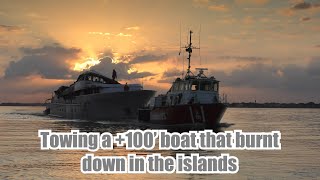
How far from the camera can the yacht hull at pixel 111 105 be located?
9481cm

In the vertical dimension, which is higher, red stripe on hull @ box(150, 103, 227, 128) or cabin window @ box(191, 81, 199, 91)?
cabin window @ box(191, 81, 199, 91)

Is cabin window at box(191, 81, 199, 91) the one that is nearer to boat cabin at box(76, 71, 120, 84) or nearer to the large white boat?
the large white boat

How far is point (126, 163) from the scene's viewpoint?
31.9 meters

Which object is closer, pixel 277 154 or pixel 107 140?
pixel 277 154

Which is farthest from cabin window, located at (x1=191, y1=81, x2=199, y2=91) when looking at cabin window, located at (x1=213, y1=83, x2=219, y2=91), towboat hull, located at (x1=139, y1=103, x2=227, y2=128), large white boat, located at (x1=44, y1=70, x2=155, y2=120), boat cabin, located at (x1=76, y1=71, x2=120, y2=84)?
boat cabin, located at (x1=76, y1=71, x2=120, y2=84)

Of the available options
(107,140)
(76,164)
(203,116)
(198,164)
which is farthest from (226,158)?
(203,116)

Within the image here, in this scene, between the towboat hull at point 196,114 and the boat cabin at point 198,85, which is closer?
the towboat hull at point 196,114

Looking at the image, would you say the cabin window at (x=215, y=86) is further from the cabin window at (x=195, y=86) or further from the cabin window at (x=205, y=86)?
the cabin window at (x=195, y=86)

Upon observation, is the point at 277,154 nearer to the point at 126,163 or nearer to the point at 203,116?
the point at 126,163

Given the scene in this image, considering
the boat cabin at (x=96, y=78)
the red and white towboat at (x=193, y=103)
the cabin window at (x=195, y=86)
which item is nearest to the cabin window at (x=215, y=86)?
the red and white towboat at (x=193, y=103)

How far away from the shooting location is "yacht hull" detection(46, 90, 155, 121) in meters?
94.8

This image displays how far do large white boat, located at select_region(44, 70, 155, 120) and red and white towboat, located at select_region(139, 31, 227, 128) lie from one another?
27.0m

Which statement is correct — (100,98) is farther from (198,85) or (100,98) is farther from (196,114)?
(196,114)

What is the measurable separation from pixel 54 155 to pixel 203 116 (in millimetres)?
28613
